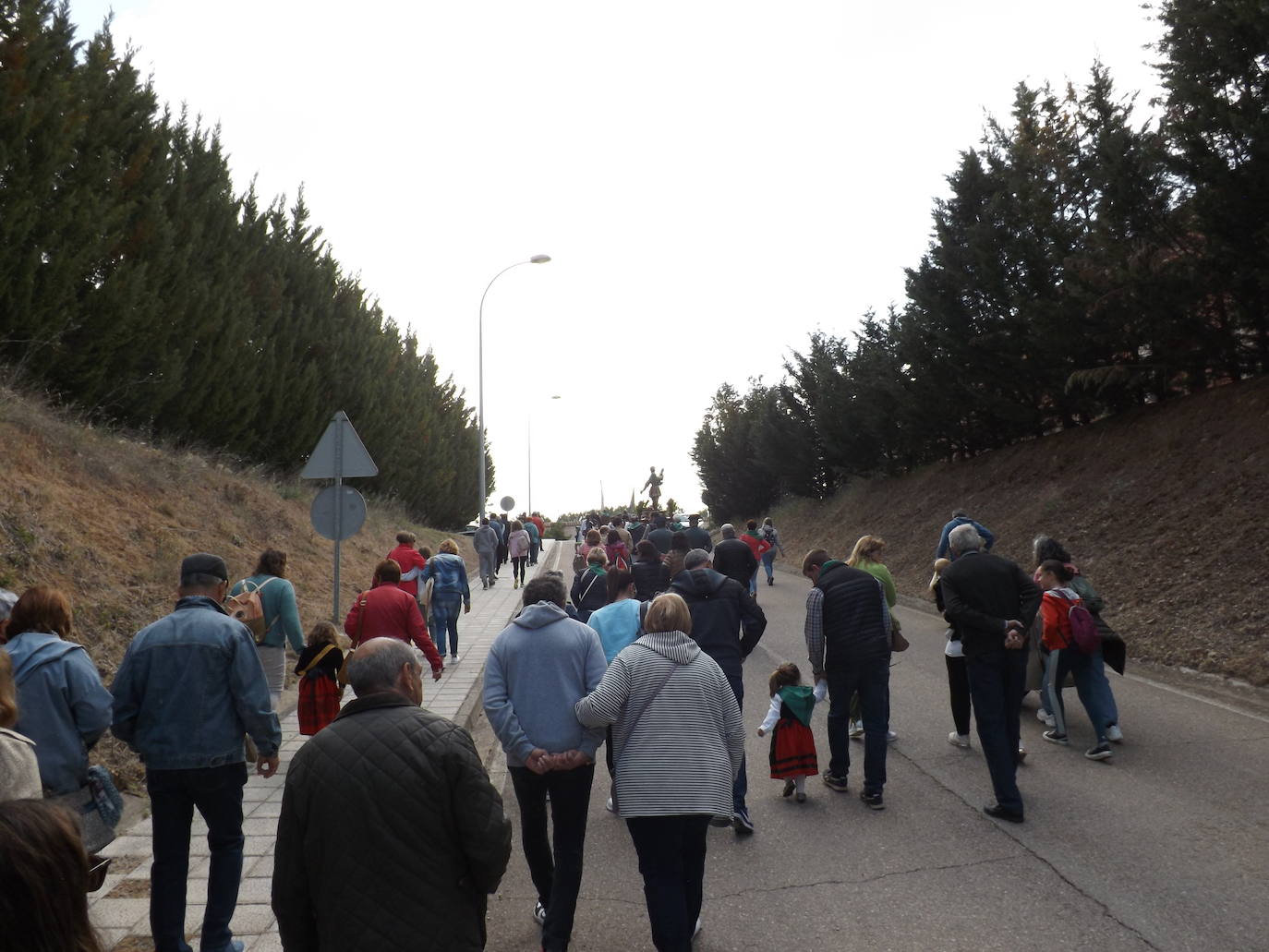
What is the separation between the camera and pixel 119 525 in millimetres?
11992

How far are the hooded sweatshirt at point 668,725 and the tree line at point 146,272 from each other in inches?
480

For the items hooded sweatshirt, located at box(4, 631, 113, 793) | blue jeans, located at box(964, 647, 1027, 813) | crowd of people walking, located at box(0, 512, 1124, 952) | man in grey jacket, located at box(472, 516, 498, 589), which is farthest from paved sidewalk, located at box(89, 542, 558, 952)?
man in grey jacket, located at box(472, 516, 498, 589)

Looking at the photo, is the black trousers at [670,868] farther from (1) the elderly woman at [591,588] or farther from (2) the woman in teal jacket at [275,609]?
(1) the elderly woman at [591,588]

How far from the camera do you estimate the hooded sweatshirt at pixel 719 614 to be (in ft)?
22.2

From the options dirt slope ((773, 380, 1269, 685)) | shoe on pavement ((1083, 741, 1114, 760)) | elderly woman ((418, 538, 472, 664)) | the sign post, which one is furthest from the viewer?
elderly woman ((418, 538, 472, 664))

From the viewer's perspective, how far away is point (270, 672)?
7.87 meters

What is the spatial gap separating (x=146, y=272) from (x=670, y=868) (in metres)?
15.4

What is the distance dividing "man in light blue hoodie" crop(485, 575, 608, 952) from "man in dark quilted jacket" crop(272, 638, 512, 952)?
1.44m

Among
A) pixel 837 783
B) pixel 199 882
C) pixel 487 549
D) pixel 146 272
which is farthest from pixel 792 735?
pixel 487 549

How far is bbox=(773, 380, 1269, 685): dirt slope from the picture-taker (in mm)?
12172

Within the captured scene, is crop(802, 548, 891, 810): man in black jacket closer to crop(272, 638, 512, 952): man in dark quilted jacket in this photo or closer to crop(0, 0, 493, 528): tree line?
crop(272, 638, 512, 952): man in dark quilted jacket

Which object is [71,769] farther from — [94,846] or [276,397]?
[276,397]

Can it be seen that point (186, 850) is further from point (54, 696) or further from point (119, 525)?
point (119, 525)

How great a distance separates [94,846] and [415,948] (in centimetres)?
164
